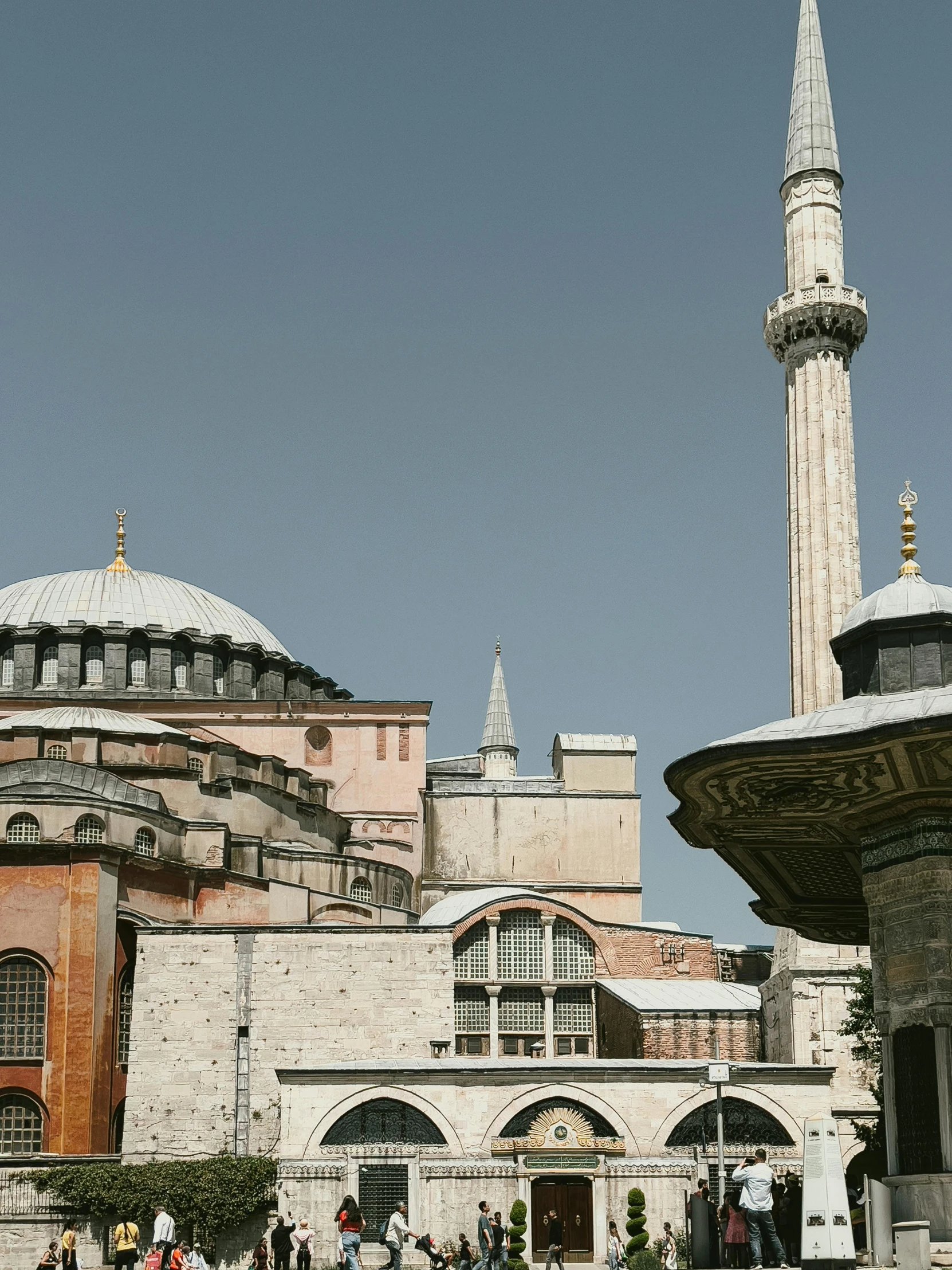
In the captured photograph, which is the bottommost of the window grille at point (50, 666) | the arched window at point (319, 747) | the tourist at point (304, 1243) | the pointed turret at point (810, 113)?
the tourist at point (304, 1243)

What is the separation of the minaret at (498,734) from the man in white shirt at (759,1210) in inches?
2373

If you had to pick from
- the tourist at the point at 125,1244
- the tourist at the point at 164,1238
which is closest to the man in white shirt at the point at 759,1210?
the tourist at the point at 164,1238

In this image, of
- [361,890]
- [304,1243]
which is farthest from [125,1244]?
[361,890]

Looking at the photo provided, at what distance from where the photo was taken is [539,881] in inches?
1761

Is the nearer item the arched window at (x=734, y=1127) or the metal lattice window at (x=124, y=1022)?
the arched window at (x=734, y=1127)

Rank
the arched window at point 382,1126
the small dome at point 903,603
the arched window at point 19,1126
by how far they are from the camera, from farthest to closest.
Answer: the arched window at point 19,1126 → the arched window at point 382,1126 → the small dome at point 903,603

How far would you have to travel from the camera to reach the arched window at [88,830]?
34875 millimetres

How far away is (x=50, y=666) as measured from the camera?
4638cm

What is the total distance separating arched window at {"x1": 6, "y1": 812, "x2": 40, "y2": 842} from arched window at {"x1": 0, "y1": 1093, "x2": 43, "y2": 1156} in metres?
5.09

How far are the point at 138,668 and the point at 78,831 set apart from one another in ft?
39.6

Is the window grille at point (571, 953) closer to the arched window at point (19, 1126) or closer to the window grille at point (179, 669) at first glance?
the arched window at point (19, 1126)

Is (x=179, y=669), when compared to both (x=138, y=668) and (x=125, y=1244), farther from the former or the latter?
(x=125, y=1244)

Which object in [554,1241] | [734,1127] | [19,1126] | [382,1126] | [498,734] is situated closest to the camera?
[554,1241]

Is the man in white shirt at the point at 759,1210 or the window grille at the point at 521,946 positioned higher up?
the window grille at the point at 521,946
